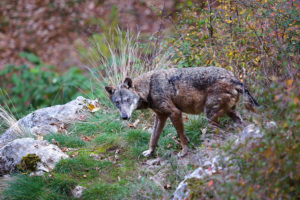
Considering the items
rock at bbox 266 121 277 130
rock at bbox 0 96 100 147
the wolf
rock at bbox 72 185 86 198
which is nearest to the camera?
rock at bbox 266 121 277 130

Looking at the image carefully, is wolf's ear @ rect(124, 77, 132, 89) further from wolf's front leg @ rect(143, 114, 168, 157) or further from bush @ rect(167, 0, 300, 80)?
bush @ rect(167, 0, 300, 80)

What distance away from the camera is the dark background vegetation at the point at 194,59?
337 centimetres

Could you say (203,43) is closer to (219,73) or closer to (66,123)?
(219,73)

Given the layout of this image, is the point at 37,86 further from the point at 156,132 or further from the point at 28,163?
the point at 156,132

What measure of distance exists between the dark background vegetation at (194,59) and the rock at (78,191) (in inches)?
5.0

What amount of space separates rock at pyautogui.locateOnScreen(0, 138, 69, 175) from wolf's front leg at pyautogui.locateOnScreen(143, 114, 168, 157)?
1.49 metres

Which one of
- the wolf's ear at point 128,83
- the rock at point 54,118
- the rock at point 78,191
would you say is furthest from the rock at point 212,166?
the rock at point 54,118

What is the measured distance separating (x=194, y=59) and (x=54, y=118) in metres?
3.50

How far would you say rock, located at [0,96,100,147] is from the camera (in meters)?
7.86

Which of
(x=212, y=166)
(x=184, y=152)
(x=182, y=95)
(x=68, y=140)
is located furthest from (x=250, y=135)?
(x=68, y=140)

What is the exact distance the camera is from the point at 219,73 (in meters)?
5.63

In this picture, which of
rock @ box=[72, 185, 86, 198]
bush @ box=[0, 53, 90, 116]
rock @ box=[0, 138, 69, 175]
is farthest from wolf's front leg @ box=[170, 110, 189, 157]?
bush @ box=[0, 53, 90, 116]

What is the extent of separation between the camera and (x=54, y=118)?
27.0ft

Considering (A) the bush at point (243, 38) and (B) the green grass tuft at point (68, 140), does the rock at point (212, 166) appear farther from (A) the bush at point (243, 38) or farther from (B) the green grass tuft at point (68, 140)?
(B) the green grass tuft at point (68, 140)
